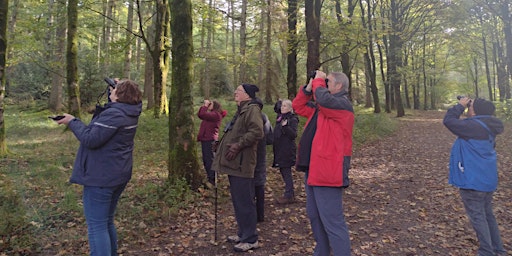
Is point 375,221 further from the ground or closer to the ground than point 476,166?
closer to the ground

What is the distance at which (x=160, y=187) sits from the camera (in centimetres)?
615

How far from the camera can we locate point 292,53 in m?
14.0

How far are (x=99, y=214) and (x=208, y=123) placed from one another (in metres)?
3.94

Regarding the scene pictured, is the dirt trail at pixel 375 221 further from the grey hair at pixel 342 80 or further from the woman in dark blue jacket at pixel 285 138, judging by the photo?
the grey hair at pixel 342 80

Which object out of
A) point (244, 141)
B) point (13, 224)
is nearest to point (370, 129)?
point (244, 141)

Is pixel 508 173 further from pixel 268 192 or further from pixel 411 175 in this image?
pixel 268 192

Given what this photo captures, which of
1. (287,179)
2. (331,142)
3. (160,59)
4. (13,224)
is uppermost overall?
(160,59)

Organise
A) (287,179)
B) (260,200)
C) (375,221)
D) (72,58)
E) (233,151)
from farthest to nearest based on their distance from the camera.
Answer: (72,58) → (287,179) → (375,221) → (260,200) → (233,151)

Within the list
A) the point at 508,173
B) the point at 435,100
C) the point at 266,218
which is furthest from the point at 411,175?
the point at 435,100

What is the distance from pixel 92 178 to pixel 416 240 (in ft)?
14.4

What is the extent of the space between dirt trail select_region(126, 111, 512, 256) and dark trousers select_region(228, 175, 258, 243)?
0.28 metres

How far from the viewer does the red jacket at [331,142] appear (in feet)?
10.6

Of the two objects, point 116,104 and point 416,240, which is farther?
point 416,240

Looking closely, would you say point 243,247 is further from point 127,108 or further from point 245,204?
point 127,108
